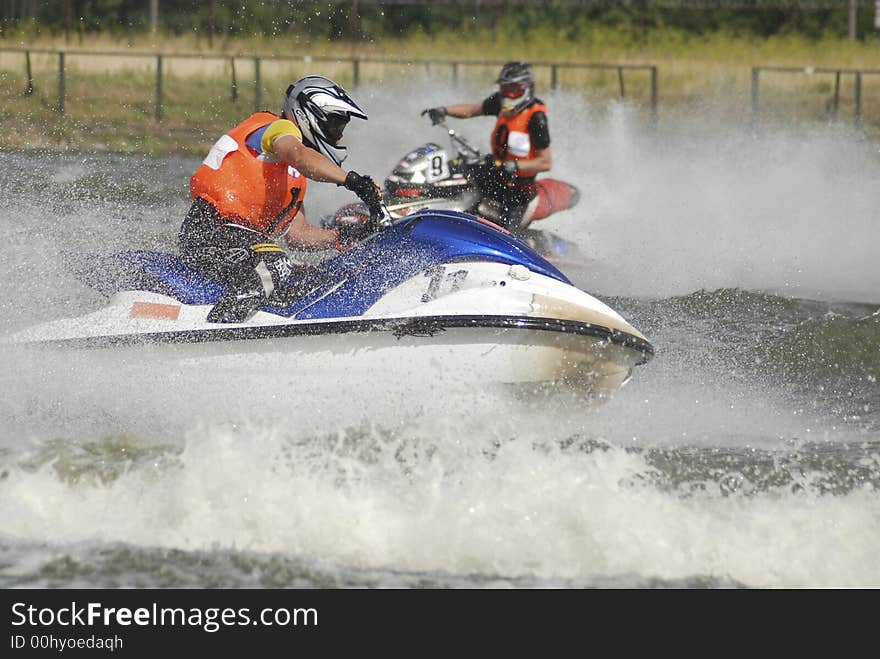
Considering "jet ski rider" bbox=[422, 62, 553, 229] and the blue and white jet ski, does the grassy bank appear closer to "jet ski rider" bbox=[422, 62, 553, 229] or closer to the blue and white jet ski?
"jet ski rider" bbox=[422, 62, 553, 229]

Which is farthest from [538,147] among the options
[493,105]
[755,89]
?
[755,89]

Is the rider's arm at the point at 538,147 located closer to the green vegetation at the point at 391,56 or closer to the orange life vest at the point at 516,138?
the orange life vest at the point at 516,138

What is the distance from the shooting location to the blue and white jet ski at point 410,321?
5852mm

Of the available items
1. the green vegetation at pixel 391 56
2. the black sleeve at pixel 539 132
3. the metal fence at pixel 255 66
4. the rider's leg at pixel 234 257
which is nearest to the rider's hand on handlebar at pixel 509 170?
the black sleeve at pixel 539 132

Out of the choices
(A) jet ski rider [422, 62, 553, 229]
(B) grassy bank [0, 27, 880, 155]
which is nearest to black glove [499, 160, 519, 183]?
(A) jet ski rider [422, 62, 553, 229]

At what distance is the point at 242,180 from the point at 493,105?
16.4ft

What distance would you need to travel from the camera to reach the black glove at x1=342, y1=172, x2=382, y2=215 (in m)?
5.71

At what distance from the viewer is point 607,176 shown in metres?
14.7

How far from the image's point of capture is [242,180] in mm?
6137

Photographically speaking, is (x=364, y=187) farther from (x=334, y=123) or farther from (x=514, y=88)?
(x=514, y=88)

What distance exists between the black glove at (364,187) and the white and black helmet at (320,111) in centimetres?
44

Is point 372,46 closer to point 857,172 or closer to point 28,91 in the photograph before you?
point 28,91
